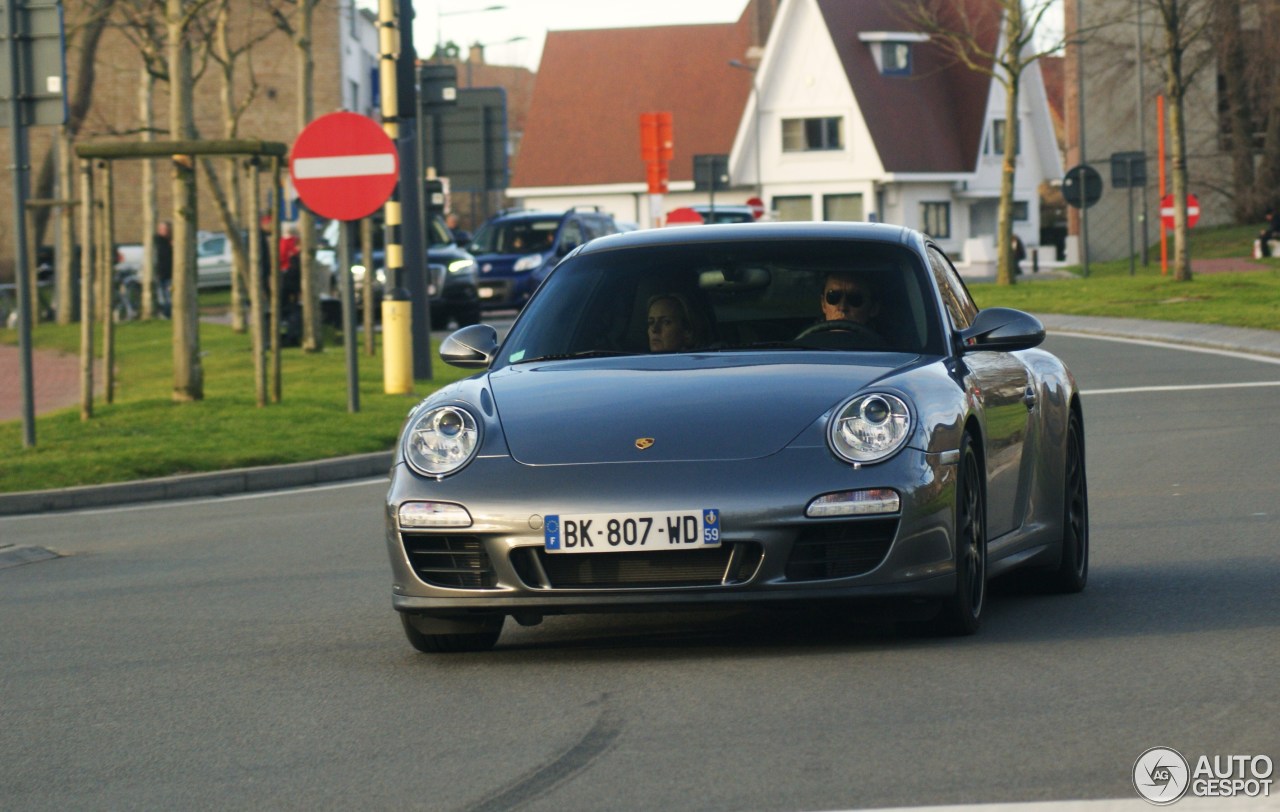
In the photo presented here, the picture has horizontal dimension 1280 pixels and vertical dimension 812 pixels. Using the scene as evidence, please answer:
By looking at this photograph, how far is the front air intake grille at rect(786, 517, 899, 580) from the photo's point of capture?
6.91 metres

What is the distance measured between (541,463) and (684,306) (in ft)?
4.24

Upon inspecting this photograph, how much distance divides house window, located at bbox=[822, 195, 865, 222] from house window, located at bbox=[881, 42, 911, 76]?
15.9 feet

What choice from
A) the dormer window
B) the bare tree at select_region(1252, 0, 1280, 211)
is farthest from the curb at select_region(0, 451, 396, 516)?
the dormer window

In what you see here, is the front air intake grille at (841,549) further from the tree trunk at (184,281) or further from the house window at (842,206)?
the house window at (842,206)

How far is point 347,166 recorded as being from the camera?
62.4 feet

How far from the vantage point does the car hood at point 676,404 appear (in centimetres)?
704

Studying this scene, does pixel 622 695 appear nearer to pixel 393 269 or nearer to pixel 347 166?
pixel 347 166

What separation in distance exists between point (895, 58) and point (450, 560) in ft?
260

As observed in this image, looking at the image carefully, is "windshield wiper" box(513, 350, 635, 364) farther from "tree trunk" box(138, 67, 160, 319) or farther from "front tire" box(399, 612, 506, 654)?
"tree trunk" box(138, 67, 160, 319)

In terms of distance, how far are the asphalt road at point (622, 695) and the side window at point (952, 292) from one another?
1094 millimetres

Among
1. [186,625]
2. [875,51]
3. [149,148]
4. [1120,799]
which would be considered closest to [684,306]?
[186,625]

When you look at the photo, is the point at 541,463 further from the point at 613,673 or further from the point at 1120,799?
the point at 1120,799

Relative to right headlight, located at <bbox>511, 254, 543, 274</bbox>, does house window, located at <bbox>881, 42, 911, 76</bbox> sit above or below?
above

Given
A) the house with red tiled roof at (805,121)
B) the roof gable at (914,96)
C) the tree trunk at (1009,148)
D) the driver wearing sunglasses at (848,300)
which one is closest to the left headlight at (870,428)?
the driver wearing sunglasses at (848,300)
